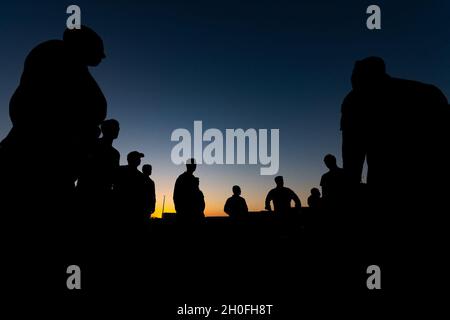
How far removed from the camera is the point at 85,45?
2244mm

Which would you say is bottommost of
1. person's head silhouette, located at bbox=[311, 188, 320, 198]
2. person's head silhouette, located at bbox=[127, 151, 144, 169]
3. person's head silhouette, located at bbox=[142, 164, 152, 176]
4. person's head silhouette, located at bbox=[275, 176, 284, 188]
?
person's head silhouette, located at bbox=[311, 188, 320, 198]

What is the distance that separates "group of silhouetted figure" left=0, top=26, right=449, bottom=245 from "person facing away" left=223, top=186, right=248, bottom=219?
5.62 m

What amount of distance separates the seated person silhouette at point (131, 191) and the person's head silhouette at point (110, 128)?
73 centimetres

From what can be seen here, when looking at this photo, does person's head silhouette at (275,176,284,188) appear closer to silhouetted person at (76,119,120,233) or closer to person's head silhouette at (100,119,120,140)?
silhouetted person at (76,119,120,233)

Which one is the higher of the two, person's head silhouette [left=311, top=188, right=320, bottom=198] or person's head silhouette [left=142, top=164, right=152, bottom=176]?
person's head silhouette [left=142, top=164, right=152, bottom=176]

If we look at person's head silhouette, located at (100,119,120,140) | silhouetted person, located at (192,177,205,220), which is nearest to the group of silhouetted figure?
person's head silhouette, located at (100,119,120,140)

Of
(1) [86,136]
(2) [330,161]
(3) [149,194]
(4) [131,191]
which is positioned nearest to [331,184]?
(2) [330,161]

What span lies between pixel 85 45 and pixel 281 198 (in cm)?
599

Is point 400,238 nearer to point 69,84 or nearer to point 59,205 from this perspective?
point 59,205

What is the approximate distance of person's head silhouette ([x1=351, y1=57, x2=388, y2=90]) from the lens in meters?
2.25
